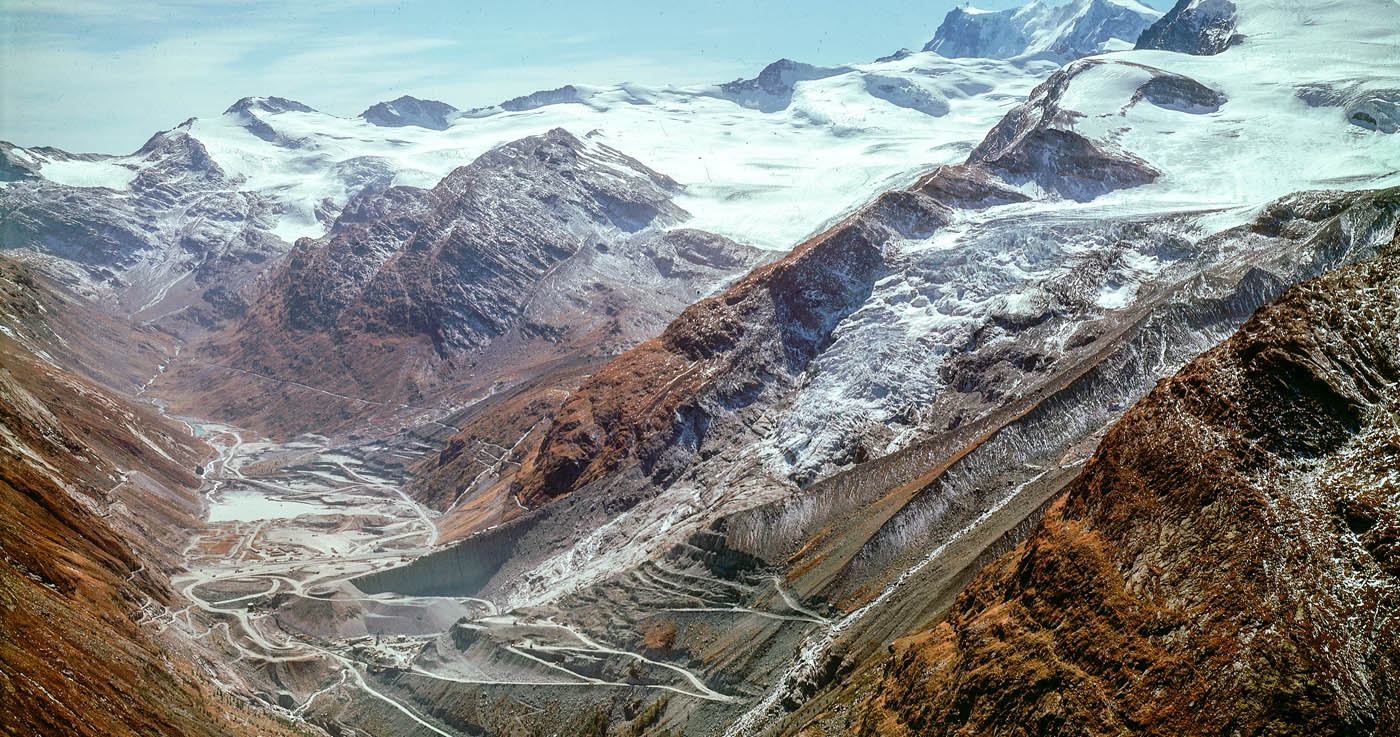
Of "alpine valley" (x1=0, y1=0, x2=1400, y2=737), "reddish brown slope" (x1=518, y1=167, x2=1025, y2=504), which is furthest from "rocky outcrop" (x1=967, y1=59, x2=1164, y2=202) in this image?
"reddish brown slope" (x1=518, y1=167, x2=1025, y2=504)

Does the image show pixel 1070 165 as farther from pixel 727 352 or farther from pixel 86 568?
pixel 86 568

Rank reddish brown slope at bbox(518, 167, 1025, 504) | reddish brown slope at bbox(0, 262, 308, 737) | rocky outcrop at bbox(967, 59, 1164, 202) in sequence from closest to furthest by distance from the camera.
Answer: reddish brown slope at bbox(0, 262, 308, 737)
reddish brown slope at bbox(518, 167, 1025, 504)
rocky outcrop at bbox(967, 59, 1164, 202)

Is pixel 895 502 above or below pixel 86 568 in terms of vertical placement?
below

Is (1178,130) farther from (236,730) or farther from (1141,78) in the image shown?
(236,730)

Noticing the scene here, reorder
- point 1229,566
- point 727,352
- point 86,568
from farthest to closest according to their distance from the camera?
point 727,352
point 86,568
point 1229,566

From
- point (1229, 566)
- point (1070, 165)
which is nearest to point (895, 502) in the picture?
point (1229, 566)

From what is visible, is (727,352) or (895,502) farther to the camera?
(727,352)

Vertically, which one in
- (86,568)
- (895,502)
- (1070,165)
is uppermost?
(1070,165)

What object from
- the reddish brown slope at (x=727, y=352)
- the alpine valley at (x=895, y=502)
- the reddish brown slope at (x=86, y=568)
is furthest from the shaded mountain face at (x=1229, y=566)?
the reddish brown slope at (x=727, y=352)

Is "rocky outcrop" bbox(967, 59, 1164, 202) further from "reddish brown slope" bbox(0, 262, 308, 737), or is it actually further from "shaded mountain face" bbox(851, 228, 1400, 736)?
"reddish brown slope" bbox(0, 262, 308, 737)

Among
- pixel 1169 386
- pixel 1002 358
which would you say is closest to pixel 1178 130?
pixel 1002 358
